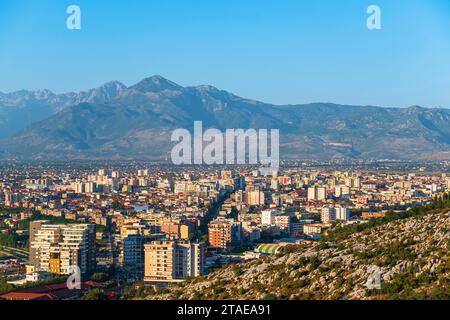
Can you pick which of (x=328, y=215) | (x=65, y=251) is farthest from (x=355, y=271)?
(x=328, y=215)

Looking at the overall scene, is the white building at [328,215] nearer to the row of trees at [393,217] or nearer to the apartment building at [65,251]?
the apartment building at [65,251]

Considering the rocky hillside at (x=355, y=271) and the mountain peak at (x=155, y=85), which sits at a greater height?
the mountain peak at (x=155, y=85)

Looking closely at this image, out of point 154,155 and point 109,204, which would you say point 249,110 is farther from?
point 109,204

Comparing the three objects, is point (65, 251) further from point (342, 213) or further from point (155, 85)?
point (155, 85)

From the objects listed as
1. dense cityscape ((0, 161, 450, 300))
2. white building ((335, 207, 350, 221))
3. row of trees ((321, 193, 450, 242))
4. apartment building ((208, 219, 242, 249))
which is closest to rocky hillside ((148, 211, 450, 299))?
row of trees ((321, 193, 450, 242))

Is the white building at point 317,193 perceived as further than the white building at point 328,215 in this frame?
Yes

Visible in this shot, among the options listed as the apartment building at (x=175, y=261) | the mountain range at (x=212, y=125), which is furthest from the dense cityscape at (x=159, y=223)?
the mountain range at (x=212, y=125)
